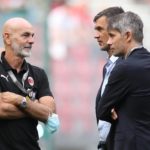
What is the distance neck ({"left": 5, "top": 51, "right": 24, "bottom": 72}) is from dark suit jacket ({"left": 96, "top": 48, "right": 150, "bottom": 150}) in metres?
0.94

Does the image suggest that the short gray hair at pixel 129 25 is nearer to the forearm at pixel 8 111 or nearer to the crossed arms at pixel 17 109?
the crossed arms at pixel 17 109

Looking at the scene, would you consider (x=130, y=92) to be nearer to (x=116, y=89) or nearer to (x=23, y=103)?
(x=116, y=89)

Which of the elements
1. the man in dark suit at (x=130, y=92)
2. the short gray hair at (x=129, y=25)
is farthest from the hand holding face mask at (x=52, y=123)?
the short gray hair at (x=129, y=25)

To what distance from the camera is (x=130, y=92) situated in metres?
8.45

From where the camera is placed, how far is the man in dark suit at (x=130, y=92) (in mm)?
8422

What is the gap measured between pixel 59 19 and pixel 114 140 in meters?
9.83

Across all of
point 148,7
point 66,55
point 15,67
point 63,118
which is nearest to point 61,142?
point 63,118

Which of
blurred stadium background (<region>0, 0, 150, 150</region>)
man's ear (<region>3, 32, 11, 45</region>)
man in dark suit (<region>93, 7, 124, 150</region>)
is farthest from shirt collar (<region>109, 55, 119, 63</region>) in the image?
blurred stadium background (<region>0, 0, 150, 150</region>)

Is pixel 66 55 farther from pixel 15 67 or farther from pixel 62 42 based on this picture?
pixel 15 67

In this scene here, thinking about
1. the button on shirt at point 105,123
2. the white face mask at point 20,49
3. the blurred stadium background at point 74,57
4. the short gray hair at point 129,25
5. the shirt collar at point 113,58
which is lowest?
the blurred stadium background at point 74,57

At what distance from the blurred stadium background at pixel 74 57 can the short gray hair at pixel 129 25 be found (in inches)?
344

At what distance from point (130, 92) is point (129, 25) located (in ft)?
1.77

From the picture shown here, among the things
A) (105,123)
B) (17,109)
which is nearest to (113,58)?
(105,123)

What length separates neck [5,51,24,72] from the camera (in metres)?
9.09
